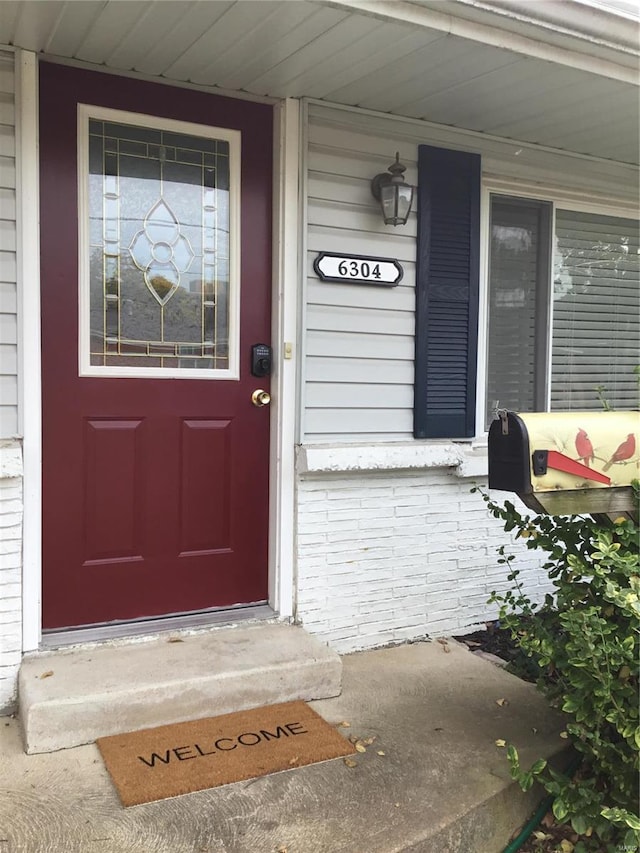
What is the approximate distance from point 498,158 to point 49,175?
227cm

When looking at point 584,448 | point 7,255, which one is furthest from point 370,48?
point 584,448

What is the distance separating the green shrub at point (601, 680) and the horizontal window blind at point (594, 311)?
2.03 m

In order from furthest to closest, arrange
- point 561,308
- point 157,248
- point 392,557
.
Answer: point 561,308, point 392,557, point 157,248

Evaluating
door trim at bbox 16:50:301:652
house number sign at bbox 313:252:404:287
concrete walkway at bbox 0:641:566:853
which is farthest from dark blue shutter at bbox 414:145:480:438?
concrete walkway at bbox 0:641:566:853

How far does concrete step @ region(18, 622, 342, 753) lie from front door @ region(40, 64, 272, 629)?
0.79ft

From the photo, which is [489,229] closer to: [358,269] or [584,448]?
[358,269]

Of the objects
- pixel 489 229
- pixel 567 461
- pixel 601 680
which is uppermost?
pixel 489 229

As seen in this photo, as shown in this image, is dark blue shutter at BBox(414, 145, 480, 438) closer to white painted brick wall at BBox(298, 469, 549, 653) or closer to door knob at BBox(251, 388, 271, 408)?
white painted brick wall at BBox(298, 469, 549, 653)

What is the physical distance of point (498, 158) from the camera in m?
3.86

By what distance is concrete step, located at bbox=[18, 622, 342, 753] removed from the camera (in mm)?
2520

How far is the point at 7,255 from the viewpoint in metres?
2.76

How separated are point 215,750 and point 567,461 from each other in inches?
60.2

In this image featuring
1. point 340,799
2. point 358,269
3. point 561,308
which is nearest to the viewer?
point 340,799

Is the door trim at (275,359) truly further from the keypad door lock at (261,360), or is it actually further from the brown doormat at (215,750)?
the brown doormat at (215,750)
